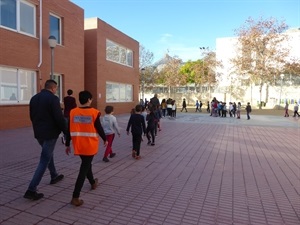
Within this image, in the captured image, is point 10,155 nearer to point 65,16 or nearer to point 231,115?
point 65,16

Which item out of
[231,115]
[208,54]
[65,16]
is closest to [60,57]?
[65,16]

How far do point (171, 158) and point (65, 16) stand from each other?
41.0 feet

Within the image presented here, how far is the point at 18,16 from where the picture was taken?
42.9 ft

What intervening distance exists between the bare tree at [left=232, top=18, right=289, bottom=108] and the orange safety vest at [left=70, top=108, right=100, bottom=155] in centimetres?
3794

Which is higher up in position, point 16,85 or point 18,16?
point 18,16

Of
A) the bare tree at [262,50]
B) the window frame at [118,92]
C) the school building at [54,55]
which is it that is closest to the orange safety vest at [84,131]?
the school building at [54,55]

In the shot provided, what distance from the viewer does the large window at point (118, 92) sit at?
76.1 feet

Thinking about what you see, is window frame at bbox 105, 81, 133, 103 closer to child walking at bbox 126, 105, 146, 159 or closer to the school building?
the school building

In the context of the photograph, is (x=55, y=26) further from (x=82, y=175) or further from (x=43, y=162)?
(x=82, y=175)

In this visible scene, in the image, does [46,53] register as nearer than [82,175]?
No

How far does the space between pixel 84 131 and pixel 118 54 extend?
70.2 ft

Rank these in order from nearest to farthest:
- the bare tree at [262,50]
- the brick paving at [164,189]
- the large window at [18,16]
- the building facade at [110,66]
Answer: the brick paving at [164,189] → the large window at [18,16] → the building facade at [110,66] → the bare tree at [262,50]

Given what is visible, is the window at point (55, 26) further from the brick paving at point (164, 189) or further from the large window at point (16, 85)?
the brick paving at point (164, 189)

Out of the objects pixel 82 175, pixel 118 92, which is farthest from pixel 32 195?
pixel 118 92
